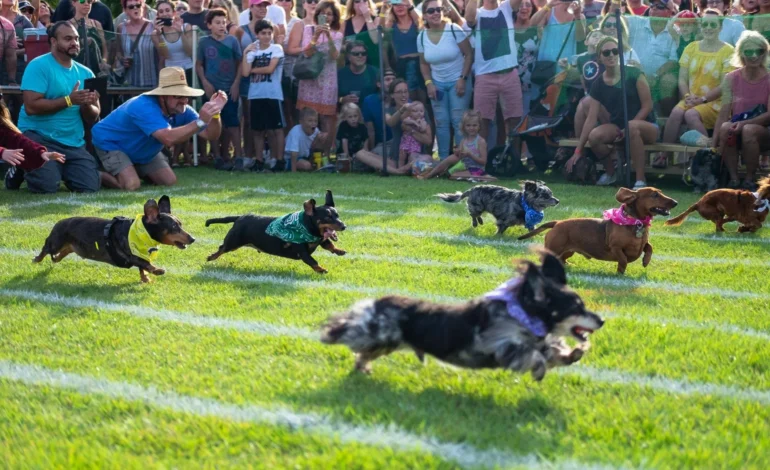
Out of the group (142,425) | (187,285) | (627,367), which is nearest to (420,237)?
(187,285)

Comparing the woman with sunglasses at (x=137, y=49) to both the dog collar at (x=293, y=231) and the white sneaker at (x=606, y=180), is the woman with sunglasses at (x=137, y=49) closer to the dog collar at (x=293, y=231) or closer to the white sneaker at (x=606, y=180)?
the white sneaker at (x=606, y=180)

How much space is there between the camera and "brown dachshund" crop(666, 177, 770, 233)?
9.16m

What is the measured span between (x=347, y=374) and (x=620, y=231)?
325 cm

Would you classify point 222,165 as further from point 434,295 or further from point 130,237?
point 434,295

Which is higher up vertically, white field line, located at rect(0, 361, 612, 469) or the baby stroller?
the baby stroller

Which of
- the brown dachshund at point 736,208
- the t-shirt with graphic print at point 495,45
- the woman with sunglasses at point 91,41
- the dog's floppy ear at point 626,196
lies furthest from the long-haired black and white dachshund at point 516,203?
the woman with sunglasses at point 91,41

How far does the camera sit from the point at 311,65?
47.8 feet

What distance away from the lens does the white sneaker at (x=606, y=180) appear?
12.7 meters

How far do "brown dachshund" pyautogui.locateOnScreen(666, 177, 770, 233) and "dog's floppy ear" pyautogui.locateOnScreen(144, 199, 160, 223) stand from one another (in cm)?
473

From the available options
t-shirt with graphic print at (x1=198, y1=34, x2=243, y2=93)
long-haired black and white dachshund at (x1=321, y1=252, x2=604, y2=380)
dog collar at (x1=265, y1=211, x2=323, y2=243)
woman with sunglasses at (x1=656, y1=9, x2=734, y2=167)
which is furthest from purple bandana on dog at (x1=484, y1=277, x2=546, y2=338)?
t-shirt with graphic print at (x1=198, y1=34, x2=243, y2=93)

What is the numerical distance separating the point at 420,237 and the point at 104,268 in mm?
2931

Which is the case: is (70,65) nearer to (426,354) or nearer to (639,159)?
(639,159)

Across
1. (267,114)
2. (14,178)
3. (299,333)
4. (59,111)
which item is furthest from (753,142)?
(14,178)

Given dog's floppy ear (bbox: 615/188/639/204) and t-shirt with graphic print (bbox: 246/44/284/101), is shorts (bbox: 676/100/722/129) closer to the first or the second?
dog's floppy ear (bbox: 615/188/639/204)
